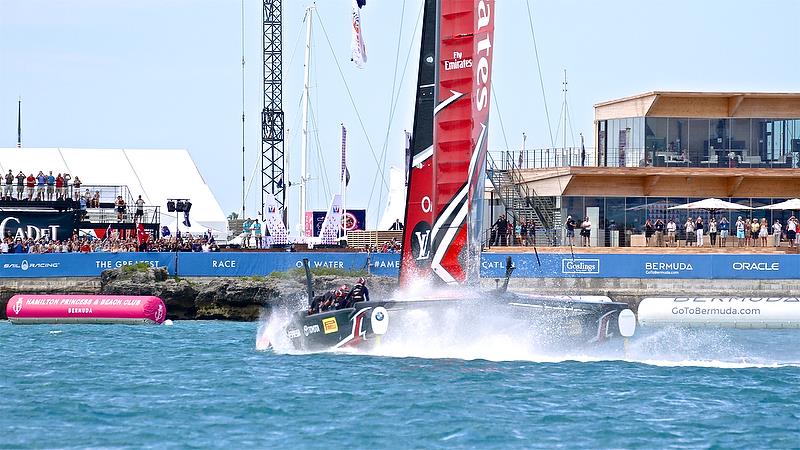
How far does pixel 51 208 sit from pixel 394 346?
28.2m

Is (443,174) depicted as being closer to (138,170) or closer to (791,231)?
(791,231)

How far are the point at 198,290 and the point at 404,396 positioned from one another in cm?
2180

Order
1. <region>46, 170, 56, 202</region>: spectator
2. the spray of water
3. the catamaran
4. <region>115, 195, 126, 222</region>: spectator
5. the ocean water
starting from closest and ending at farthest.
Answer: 1. the ocean water
2. the spray of water
3. the catamaran
4. <region>46, 170, 56, 202</region>: spectator
5. <region>115, 195, 126, 222</region>: spectator

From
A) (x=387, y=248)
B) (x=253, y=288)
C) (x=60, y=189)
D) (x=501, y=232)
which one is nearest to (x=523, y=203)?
(x=501, y=232)

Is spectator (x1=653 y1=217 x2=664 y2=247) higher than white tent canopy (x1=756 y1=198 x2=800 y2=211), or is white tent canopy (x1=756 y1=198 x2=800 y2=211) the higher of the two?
white tent canopy (x1=756 y1=198 x2=800 y2=211)

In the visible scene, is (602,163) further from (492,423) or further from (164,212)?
(492,423)

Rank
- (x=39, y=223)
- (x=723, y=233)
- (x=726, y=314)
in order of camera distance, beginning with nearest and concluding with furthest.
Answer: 1. (x=726, y=314)
2. (x=723, y=233)
3. (x=39, y=223)

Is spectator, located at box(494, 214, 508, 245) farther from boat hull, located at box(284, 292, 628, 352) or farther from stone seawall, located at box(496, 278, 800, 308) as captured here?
boat hull, located at box(284, 292, 628, 352)

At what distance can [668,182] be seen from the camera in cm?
5322

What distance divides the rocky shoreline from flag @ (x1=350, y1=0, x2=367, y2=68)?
8009mm

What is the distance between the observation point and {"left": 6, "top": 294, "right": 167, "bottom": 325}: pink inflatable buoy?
38.7 meters

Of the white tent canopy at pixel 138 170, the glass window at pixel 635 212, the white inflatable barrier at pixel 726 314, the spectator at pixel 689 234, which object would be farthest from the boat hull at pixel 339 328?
the white tent canopy at pixel 138 170

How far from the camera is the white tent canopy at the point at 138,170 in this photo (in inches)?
2537

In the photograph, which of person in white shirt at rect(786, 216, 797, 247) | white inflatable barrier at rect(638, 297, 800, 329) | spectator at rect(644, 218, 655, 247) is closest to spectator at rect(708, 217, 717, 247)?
spectator at rect(644, 218, 655, 247)
